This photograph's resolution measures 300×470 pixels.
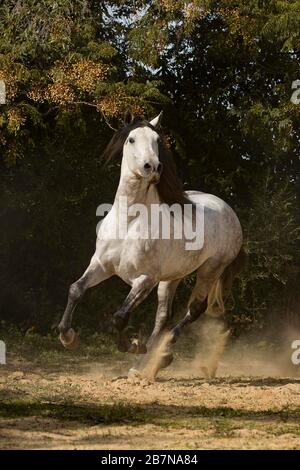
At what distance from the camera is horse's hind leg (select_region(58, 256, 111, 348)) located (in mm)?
8164

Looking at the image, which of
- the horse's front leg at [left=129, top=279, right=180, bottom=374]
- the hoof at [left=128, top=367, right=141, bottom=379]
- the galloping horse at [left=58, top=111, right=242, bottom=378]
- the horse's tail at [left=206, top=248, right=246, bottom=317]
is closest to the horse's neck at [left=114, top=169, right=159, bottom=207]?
the galloping horse at [left=58, top=111, right=242, bottom=378]

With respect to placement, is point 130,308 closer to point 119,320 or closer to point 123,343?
point 119,320

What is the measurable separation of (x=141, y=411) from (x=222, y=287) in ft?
11.0

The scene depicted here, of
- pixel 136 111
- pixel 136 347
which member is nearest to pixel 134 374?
pixel 136 347

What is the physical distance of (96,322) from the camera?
12.3 m

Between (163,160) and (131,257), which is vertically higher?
(163,160)

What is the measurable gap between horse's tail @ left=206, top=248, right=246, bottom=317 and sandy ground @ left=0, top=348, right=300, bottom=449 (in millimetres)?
760

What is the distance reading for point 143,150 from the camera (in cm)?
793

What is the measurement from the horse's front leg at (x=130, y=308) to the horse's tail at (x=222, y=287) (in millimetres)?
1671

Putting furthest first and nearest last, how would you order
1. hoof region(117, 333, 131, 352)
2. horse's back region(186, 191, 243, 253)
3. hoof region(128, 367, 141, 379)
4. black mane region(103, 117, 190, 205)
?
horse's back region(186, 191, 243, 253) < hoof region(128, 367, 141, 379) < black mane region(103, 117, 190, 205) < hoof region(117, 333, 131, 352)

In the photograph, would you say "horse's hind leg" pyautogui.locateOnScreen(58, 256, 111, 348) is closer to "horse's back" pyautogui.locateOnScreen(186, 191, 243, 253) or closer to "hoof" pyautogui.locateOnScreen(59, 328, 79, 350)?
"hoof" pyautogui.locateOnScreen(59, 328, 79, 350)

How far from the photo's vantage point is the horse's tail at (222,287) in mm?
9859

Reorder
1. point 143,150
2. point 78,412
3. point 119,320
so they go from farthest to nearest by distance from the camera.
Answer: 1. point 119,320
2. point 143,150
3. point 78,412

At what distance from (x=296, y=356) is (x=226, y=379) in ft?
7.12
